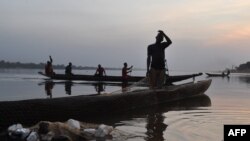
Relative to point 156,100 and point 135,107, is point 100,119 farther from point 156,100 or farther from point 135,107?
point 156,100

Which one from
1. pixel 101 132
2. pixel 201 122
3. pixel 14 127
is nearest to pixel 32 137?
pixel 14 127

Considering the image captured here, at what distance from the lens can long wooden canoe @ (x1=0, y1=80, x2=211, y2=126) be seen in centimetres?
812

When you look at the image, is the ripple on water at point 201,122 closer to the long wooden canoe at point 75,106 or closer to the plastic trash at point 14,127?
the long wooden canoe at point 75,106

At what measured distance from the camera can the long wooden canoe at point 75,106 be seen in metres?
8.12

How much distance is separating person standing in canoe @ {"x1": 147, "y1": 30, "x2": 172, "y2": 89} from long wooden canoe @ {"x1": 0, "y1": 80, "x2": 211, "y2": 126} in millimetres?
619

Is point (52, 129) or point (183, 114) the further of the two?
point (183, 114)

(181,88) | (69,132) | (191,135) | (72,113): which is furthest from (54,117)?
(181,88)

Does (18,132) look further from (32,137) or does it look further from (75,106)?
(75,106)

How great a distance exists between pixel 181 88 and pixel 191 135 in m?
7.64

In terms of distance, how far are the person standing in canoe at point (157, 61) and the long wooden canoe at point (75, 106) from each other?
619 millimetres

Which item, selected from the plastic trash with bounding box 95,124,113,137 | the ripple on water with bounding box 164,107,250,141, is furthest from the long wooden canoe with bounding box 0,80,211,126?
the plastic trash with bounding box 95,124,113,137

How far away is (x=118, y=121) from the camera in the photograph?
9.74 meters

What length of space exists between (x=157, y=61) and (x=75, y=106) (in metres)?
5.08

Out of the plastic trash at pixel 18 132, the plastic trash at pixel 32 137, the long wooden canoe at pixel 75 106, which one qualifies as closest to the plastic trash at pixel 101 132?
the plastic trash at pixel 32 137
